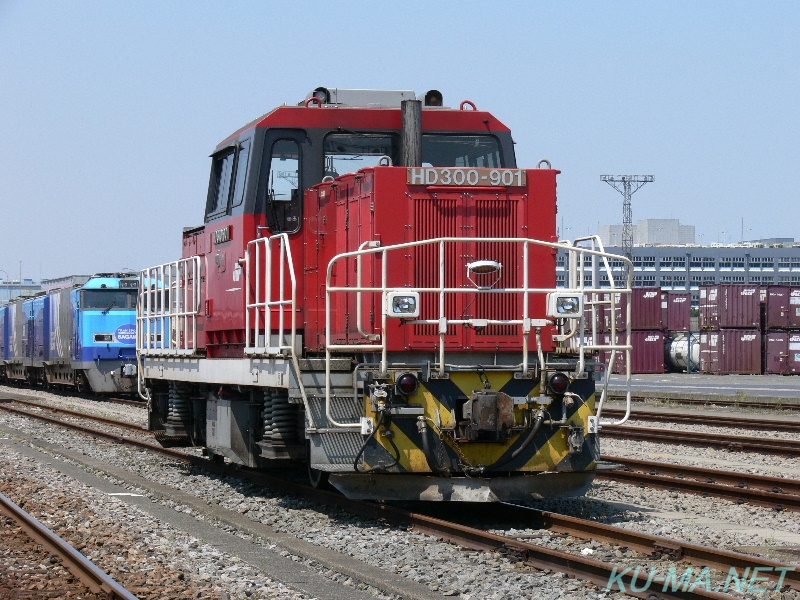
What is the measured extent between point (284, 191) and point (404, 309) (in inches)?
103

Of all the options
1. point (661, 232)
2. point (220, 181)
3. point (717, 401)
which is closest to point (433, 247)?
point (220, 181)

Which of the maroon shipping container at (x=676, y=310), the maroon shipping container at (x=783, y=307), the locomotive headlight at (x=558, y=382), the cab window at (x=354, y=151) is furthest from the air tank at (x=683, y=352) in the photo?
the locomotive headlight at (x=558, y=382)

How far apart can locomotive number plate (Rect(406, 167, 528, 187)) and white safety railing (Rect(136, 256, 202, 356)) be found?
3.55 meters

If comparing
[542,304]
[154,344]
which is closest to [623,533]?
[542,304]

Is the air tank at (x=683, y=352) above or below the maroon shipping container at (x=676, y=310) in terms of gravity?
below

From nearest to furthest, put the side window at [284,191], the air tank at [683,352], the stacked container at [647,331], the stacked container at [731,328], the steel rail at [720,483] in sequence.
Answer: the steel rail at [720,483] < the side window at [284,191] < the stacked container at [731,328] < the air tank at [683,352] < the stacked container at [647,331]

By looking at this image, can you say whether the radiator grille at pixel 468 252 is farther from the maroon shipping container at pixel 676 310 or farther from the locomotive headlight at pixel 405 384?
the maroon shipping container at pixel 676 310

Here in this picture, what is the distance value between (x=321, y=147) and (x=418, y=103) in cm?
104

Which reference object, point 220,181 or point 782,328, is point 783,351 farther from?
point 220,181

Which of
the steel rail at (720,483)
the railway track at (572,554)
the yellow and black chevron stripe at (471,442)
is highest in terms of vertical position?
the yellow and black chevron stripe at (471,442)

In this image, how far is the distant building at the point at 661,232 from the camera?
427ft

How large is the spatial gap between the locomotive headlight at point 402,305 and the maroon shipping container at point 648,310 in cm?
3511

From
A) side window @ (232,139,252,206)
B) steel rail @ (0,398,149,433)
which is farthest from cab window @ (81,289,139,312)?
side window @ (232,139,252,206)

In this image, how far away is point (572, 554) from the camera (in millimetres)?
7305
